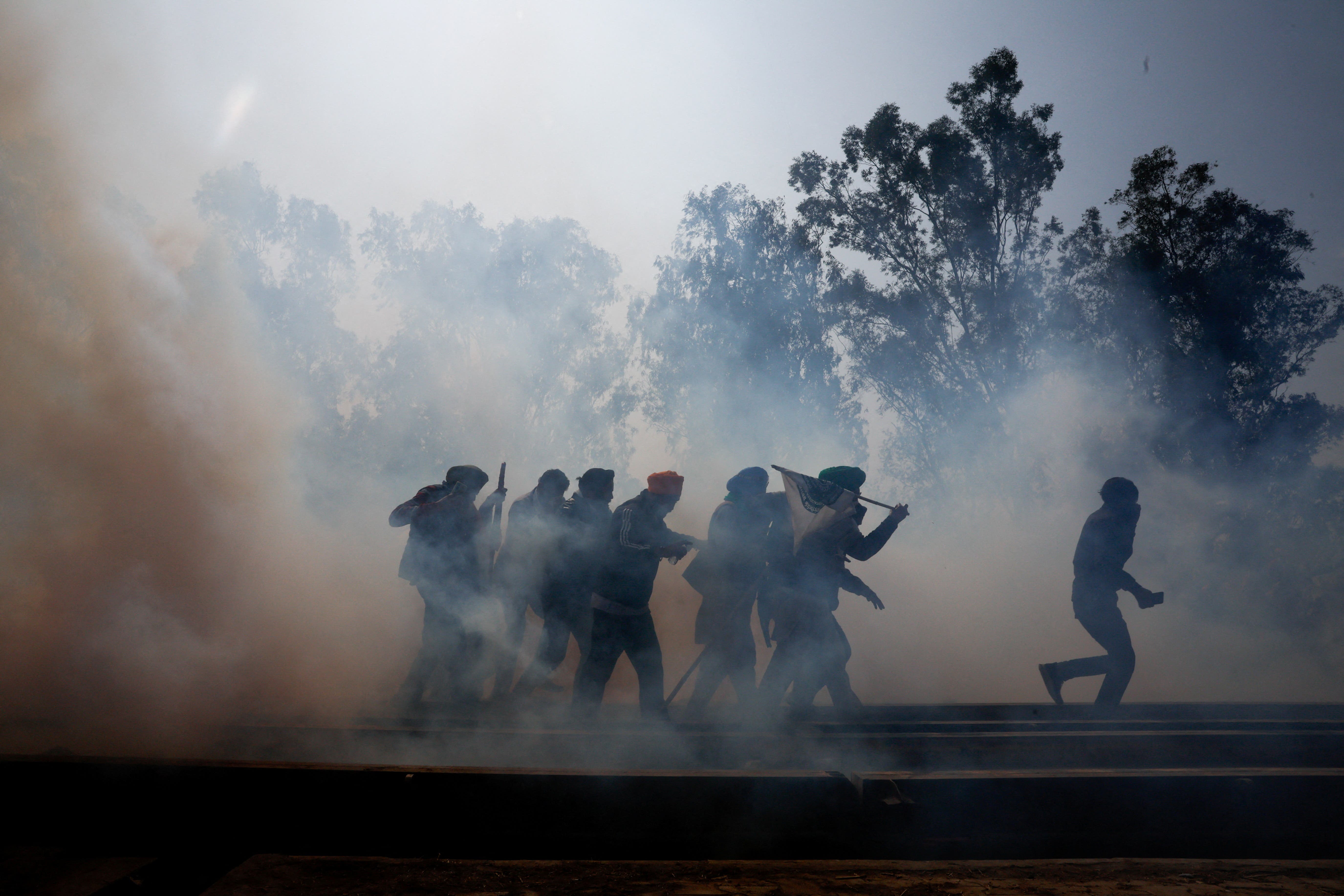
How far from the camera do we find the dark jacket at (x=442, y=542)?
541cm

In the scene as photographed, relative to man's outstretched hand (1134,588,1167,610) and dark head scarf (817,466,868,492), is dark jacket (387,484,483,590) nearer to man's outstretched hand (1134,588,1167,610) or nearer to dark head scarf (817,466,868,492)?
dark head scarf (817,466,868,492)

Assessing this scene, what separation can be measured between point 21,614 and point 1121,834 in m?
8.71

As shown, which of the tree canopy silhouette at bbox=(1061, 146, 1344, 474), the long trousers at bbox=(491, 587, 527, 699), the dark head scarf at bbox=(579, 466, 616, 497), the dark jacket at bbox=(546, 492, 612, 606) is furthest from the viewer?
the tree canopy silhouette at bbox=(1061, 146, 1344, 474)

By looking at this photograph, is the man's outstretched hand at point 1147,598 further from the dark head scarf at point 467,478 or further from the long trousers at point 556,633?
the dark head scarf at point 467,478

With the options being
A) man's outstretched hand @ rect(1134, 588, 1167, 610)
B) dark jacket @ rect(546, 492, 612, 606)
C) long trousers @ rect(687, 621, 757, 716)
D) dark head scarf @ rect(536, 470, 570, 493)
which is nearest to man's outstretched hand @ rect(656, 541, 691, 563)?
long trousers @ rect(687, 621, 757, 716)

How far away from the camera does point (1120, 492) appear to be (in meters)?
5.13

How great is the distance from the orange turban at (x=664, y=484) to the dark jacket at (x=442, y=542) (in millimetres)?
1654

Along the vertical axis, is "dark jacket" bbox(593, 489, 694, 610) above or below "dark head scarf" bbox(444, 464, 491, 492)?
below

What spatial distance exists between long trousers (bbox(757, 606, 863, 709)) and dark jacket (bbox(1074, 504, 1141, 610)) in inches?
73.3

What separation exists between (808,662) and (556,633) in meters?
2.06

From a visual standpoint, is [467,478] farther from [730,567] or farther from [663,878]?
[663,878]

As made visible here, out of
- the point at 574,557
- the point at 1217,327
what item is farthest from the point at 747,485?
the point at 1217,327

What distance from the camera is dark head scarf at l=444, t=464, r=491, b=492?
18.7 ft

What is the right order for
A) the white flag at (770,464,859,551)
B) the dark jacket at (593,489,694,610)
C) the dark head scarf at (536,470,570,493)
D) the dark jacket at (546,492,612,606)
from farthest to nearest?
the dark head scarf at (536,470,570,493) < the dark jacket at (546,492,612,606) < the white flag at (770,464,859,551) < the dark jacket at (593,489,694,610)
